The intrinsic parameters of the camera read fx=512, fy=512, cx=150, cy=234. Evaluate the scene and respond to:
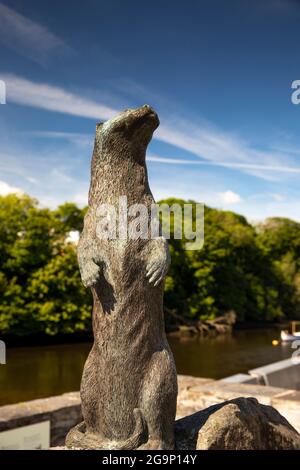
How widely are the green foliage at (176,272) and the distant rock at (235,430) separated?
19038 mm

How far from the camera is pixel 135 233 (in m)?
4.23

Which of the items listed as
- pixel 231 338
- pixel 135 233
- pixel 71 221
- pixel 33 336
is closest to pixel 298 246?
pixel 231 338

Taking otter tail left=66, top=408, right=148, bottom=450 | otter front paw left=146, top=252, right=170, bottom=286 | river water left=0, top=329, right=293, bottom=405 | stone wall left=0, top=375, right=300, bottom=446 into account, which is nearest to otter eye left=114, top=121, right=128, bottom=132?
otter front paw left=146, top=252, right=170, bottom=286

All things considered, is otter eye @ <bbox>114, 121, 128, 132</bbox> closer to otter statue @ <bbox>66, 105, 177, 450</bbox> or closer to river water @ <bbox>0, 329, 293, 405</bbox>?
otter statue @ <bbox>66, 105, 177, 450</bbox>

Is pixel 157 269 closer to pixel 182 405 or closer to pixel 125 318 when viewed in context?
pixel 125 318

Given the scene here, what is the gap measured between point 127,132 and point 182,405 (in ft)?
16.6

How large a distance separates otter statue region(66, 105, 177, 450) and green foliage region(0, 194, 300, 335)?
1904 cm

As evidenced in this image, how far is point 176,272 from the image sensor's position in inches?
1325

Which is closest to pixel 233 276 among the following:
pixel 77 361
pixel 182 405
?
Answer: pixel 77 361

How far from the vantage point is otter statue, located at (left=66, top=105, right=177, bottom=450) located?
4.04m

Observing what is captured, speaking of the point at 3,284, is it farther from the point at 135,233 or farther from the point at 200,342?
the point at 135,233

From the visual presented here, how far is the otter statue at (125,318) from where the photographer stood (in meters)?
4.04

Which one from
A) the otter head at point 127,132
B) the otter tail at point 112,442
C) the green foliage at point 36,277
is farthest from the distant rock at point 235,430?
the green foliage at point 36,277

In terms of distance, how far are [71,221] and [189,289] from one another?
33.9 feet
